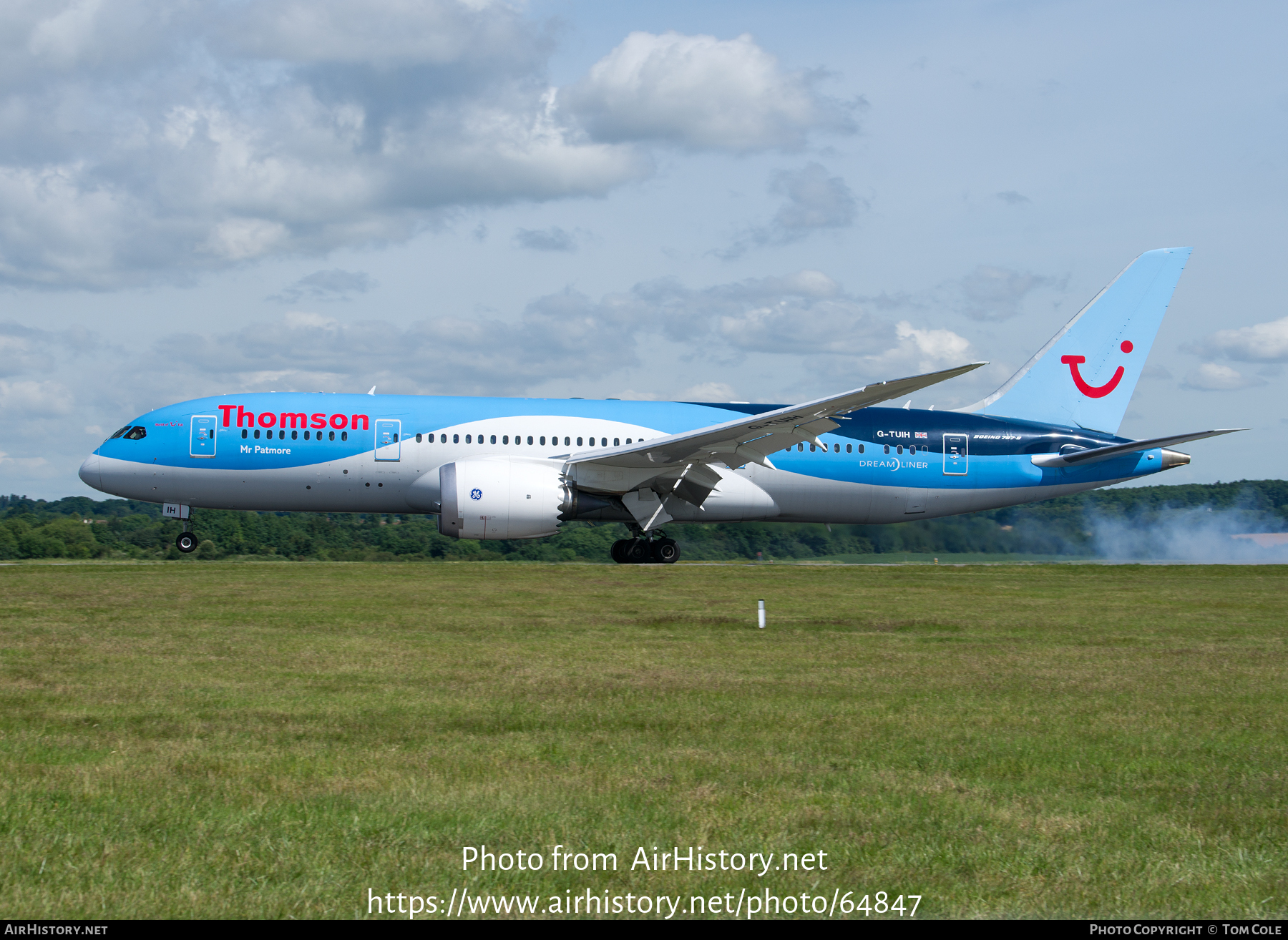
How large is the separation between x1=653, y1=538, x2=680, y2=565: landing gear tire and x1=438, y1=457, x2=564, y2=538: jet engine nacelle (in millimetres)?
3373

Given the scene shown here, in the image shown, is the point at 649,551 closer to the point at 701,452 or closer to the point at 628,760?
the point at 701,452

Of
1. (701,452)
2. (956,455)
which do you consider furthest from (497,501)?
(956,455)

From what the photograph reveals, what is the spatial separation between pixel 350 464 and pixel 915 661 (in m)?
17.0

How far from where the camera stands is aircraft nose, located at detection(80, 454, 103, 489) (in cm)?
2530

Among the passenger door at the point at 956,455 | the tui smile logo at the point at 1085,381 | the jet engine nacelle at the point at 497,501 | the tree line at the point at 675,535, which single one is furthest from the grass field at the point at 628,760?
the tui smile logo at the point at 1085,381

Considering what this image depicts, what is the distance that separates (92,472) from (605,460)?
11.9 metres

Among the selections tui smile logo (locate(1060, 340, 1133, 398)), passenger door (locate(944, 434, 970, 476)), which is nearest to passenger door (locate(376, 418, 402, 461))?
passenger door (locate(944, 434, 970, 476))

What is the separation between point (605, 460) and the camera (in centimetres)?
2361

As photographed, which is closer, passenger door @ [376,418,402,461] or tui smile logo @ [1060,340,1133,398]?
passenger door @ [376,418,402,461]

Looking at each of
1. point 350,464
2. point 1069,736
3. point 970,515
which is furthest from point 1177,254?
point 1069,736

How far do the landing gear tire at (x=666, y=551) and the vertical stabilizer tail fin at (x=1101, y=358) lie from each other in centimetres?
992

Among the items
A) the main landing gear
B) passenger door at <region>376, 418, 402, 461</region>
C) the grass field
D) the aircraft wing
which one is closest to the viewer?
the grass field

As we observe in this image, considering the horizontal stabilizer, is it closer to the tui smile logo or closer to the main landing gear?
the tui smile logo

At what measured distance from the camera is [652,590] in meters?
18.6
